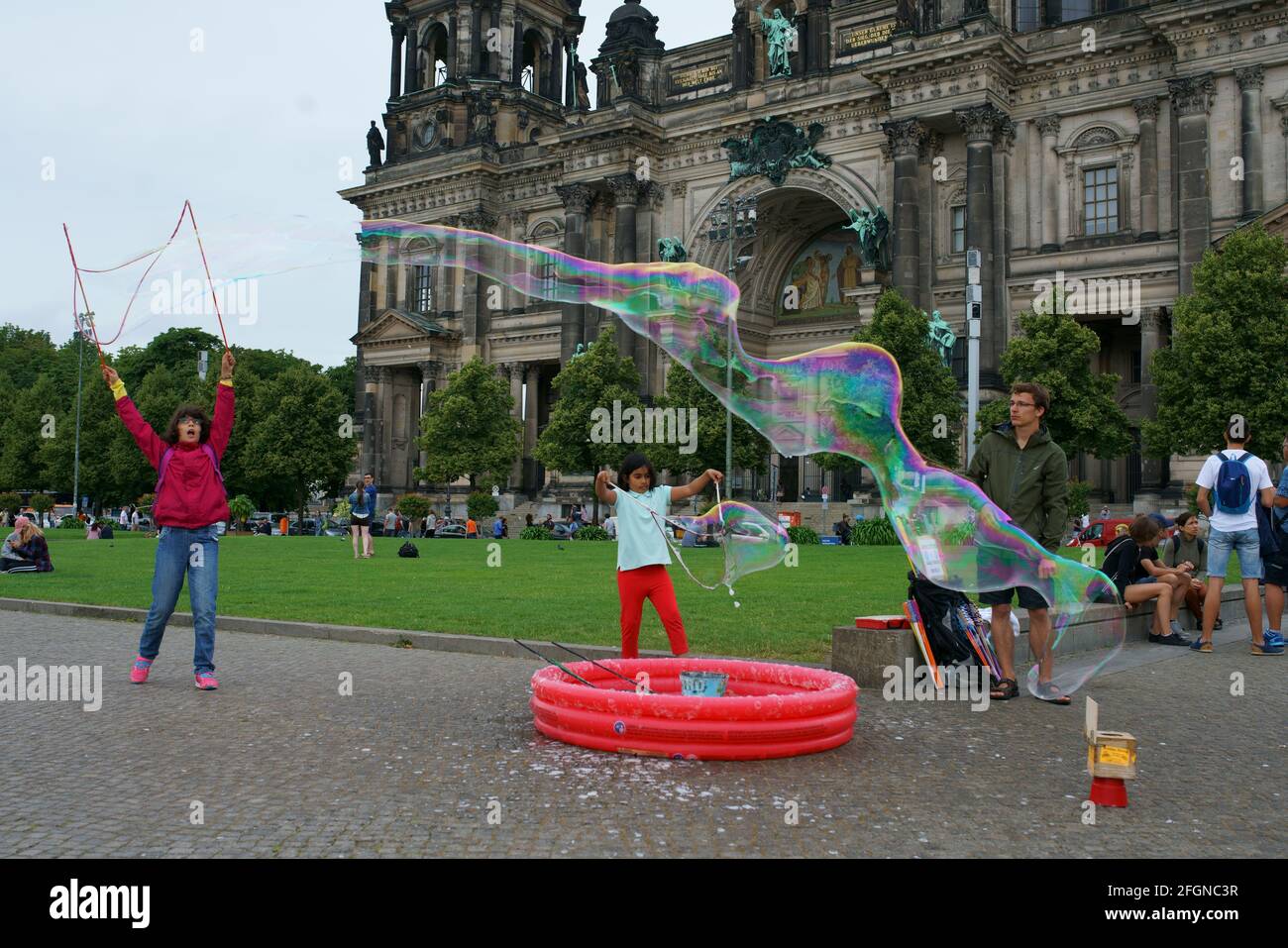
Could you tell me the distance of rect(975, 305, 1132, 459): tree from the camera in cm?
3850

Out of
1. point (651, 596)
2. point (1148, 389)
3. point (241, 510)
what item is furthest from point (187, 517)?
point (241, 510)

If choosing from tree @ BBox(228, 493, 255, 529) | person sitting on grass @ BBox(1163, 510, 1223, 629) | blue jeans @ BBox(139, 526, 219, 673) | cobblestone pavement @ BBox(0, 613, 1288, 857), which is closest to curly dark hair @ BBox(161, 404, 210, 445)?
blue jeans @ BBox(139, 526, 219, 673)

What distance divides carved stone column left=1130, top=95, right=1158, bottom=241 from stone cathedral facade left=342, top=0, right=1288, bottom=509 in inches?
3.0

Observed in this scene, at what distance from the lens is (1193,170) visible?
133ft

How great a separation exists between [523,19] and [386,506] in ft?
101

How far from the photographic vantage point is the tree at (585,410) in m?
50.1

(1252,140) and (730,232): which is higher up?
(1252,140)

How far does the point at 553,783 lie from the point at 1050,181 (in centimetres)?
4476

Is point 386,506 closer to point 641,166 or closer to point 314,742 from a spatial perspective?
point 641,166

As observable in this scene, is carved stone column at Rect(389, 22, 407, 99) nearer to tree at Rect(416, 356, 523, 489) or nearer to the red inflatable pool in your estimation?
tree at Rect(416, 356, 523, 489)

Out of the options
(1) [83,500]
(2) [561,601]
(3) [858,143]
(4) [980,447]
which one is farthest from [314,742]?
(1) [83,500]

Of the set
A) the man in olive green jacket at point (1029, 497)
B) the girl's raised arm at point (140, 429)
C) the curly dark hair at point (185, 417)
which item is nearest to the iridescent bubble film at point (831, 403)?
the man in olive green jacket at point (1029, 497)

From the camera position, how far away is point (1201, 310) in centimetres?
3628

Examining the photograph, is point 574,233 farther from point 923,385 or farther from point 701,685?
point 701,685
